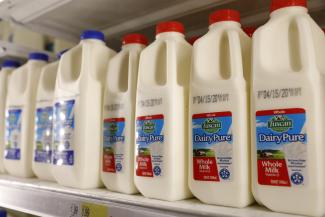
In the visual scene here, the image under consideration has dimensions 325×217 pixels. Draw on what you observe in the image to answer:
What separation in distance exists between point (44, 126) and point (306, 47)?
0.88m

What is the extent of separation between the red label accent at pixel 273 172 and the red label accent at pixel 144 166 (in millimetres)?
261

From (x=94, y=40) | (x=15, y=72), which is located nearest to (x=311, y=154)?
(x=94, y=40)

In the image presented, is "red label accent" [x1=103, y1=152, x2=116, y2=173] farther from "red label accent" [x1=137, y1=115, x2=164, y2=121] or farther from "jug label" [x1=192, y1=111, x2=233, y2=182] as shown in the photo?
"jug label" [x1=192, y1=111, x2=233, y2=182]

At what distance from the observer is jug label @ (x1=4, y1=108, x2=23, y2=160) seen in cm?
124

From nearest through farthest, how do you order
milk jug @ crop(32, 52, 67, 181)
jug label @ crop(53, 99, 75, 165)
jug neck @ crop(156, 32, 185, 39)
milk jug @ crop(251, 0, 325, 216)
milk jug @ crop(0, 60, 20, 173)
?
1. milk jug @ crop(251, 0, 325, 216)
2. jug neck @ crop(156, 32, 185, 39)
3. jug label @ crop(53, 99, 75, 165)
4. milk jug @ crop(32, 52, 67, 181)
5. milk jug @ crop(0, 60, 20, 173)

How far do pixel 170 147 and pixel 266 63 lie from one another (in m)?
0.28

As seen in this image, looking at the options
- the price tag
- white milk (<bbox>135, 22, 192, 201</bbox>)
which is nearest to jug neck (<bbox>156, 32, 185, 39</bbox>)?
white milk (<bbox>135, 22, 192, 201</bbox>)

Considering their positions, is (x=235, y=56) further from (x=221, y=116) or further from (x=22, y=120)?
(x=22, y=120)

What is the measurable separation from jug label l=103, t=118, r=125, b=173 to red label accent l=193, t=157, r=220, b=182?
9.2 inches

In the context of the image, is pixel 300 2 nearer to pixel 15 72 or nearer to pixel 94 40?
pixel 94 40

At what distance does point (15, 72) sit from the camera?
134 cm

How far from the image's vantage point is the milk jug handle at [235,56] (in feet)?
2.35

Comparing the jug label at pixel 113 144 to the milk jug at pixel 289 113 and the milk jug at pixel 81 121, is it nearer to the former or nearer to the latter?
the milk jug at pixel 81 121

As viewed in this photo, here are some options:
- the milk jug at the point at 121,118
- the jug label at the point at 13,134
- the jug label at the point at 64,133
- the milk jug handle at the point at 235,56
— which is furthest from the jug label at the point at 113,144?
the jug label at the point at 13,134
